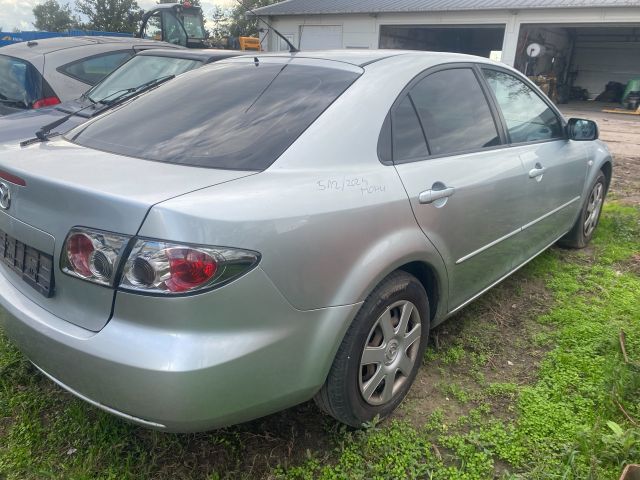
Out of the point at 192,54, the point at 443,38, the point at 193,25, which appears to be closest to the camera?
the point at 192,54

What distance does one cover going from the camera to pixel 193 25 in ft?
47.2

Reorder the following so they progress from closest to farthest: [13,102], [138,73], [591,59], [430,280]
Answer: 1. [430,280]
2. [138,73]
3. [13,102]
4. [591,59]

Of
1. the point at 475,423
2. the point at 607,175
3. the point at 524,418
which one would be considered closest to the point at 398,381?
the point at 475,423

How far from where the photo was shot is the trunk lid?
65.1 inches

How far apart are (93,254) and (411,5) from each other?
21367 millimetres

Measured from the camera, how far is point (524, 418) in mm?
2396

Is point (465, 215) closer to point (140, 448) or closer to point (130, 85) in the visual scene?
point (140, 448)

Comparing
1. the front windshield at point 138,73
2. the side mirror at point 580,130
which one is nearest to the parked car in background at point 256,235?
the side mirror at point 580,130

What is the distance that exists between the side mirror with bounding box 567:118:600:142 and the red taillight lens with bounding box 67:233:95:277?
345cm

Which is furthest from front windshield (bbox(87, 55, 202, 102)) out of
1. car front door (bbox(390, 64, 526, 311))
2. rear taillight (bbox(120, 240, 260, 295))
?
rear taillight (bbox(120, 240, 260, 295))

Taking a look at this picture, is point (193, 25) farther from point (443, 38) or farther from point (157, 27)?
point (443, 38)

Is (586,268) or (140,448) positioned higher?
(586,268)

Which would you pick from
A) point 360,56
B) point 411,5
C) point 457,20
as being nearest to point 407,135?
point 360,56

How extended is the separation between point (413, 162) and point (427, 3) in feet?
66.9
